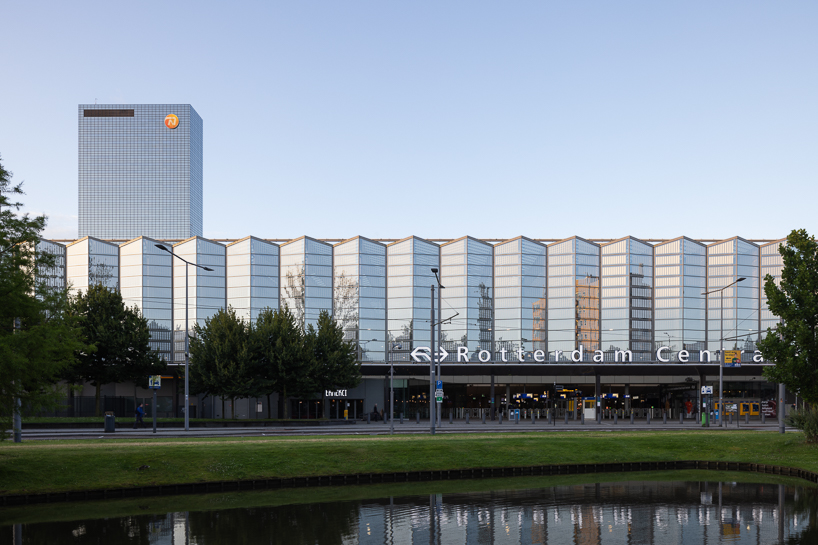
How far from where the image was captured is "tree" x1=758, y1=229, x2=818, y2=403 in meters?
30.5

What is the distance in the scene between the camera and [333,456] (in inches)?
1112

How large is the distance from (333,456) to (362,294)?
1955 inches

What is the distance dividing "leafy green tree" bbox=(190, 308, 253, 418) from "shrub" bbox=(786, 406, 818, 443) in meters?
40.7

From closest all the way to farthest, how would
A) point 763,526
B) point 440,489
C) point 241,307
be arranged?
point 763,526
point 440,489
point 241,307

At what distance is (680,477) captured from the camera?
26.6 meters

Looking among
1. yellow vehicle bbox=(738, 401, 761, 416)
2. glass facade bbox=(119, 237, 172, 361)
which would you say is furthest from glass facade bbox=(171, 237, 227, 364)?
yellow vehicle bbox=(738, 401, 761, 416)

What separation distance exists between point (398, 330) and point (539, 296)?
1523 cm

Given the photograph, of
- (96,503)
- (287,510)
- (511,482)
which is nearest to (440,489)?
(511,482)

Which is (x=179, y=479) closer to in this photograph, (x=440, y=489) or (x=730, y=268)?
(x=440, y=489)

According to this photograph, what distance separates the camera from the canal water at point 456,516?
16484mm

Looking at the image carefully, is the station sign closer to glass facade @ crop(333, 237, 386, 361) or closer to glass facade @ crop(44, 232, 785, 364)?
glass facade @ crop(44, 232, 785, 364)

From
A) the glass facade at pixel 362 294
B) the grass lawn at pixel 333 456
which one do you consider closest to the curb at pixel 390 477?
the grass lawn at pixel 333 456

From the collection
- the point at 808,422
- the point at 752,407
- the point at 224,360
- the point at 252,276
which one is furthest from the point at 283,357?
the point at 752,407

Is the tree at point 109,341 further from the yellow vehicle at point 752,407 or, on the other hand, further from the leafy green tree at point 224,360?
the yellow vehicle at point 752,407
